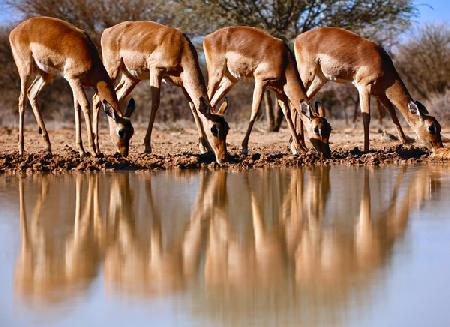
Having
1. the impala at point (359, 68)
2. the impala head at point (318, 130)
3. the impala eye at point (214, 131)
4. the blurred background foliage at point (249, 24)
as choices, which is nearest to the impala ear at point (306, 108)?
the impala head at point (318, 130)

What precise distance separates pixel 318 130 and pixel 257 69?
1930 millimetres

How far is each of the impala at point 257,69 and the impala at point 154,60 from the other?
98 cm

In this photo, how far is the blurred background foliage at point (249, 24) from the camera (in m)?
27.0

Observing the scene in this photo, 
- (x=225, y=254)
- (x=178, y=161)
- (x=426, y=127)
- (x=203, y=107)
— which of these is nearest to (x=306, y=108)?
(x=203, y=107)

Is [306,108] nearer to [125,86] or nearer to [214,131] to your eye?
[214,131]

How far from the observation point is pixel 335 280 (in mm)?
5402

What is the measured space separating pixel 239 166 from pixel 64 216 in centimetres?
489

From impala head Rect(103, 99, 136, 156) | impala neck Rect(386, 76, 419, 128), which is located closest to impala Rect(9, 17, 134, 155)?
impala head Rect(103, 99, 136, 156)

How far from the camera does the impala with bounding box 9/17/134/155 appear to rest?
45.6 ft

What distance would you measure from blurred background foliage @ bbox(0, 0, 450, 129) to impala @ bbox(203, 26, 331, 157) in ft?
30.6

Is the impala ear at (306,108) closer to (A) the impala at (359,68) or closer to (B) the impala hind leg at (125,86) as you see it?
(A) the impala at (359,68)

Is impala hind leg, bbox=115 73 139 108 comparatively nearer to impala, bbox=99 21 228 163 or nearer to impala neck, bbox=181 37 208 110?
impala, bbox=99 21 228 163

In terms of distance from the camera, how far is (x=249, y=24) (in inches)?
1057

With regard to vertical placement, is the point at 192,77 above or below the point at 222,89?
above
